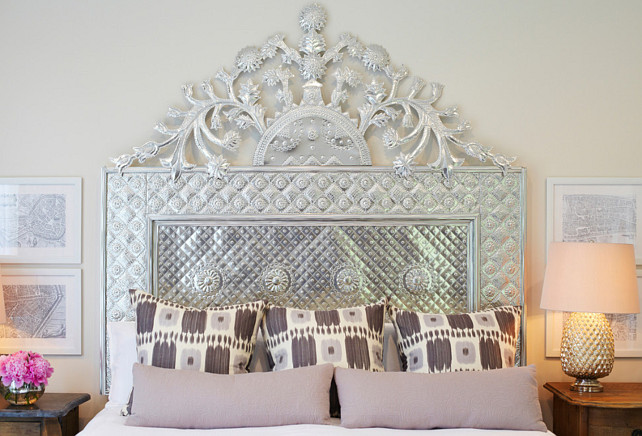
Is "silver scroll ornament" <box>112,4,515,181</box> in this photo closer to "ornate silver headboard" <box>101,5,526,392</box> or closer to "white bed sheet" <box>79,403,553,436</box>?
"ornate silver headboard" <box>101,5,526,392</box>

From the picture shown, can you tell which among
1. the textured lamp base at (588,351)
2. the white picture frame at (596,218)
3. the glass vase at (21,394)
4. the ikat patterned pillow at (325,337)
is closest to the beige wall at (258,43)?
the white picture frame at (596,218)

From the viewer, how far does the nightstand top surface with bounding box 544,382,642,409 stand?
2682 mm

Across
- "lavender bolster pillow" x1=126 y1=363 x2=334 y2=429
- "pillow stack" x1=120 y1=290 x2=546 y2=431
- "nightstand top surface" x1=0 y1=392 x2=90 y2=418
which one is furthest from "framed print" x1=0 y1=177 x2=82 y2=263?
"lavender bolster pillow" x1=126 y1=363 x2=334 y2=429

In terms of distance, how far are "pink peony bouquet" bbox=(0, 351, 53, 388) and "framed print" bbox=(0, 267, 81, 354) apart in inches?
14.8

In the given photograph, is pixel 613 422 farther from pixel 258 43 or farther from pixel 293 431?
pixel 258 43

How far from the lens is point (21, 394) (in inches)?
106

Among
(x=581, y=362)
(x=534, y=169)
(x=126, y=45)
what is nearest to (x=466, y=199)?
(x=534, y=169)

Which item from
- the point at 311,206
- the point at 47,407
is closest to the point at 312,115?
the point at 311,206

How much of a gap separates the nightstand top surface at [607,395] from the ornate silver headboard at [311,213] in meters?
0.25

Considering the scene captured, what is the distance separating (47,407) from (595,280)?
8.15 ft

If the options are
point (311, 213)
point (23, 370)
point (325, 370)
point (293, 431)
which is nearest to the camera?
point (293, 431)

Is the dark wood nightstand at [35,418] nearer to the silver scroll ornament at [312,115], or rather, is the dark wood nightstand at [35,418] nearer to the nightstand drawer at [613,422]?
the silver scroll ornament at [312,115]

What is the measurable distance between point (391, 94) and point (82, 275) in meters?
1.79

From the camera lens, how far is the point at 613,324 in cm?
316
